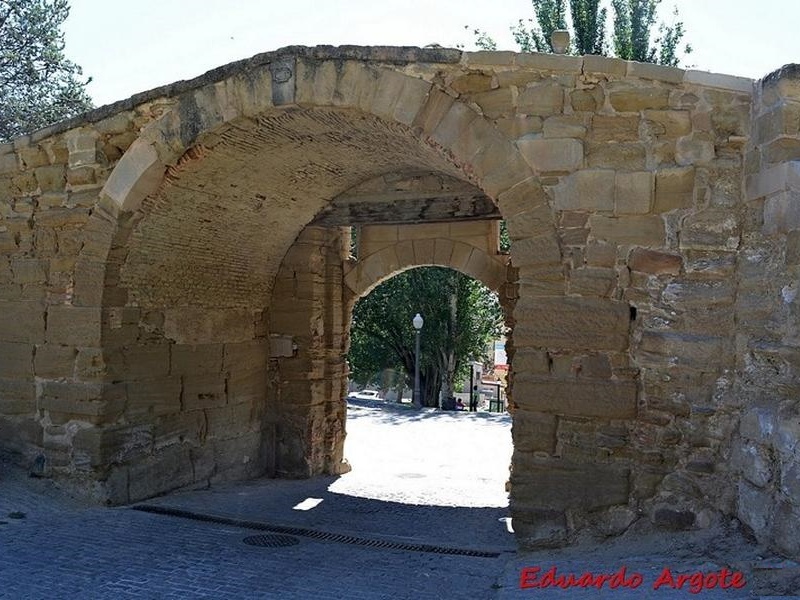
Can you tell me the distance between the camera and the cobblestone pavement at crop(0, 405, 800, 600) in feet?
13.1

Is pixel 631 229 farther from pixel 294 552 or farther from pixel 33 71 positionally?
pixel 33 71

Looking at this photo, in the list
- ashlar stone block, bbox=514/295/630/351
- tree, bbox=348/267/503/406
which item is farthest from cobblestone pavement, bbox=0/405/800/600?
tree, bbox=348/267/503/406

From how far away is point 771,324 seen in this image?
159 inches

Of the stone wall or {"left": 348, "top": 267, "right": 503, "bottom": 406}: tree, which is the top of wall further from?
{"left": 348, "top": 267, "right": 503, "bottom": 406}: tree

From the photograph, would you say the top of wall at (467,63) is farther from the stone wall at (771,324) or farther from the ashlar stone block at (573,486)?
the ashlar stone block at (573,486)

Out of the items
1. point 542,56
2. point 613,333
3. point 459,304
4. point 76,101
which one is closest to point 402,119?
point 542,56

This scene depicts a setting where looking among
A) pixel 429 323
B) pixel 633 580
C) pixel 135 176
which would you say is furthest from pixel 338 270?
pixel 429 323

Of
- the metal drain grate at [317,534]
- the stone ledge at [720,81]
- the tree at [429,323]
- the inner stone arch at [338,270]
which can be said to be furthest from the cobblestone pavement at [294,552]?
the tree at [429,323]

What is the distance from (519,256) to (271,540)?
2.56m

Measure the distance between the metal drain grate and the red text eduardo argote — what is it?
858 mm

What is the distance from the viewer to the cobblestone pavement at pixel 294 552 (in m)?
3.99

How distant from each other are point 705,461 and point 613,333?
87 centimetres

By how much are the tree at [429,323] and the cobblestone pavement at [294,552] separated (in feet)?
43.4

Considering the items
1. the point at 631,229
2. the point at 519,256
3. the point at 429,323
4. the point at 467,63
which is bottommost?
the point at 429,323
